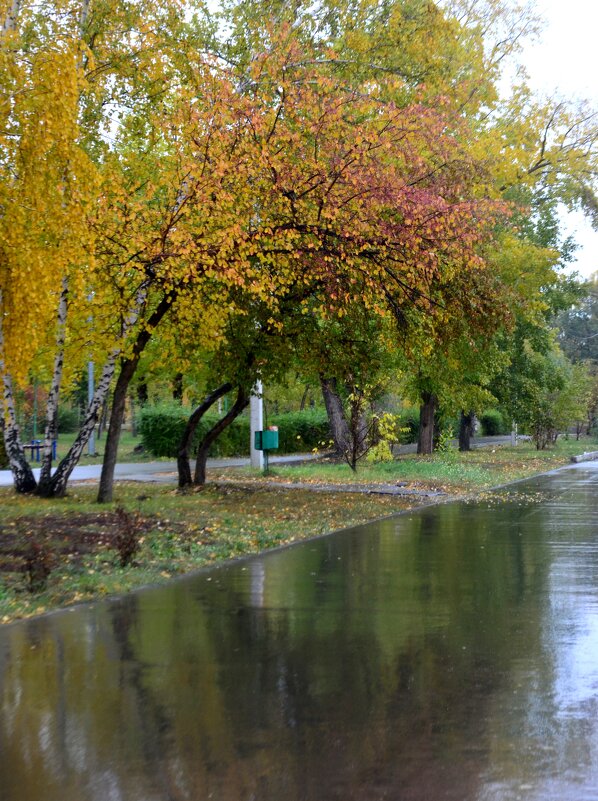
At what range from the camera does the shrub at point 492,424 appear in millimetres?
72688

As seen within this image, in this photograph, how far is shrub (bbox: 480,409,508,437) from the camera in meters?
72.7

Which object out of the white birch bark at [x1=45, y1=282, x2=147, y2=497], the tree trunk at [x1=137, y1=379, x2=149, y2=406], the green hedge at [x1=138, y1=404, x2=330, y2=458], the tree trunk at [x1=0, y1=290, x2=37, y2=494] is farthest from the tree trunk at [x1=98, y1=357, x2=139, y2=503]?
the tree trunk at [x1=137, y1=379, x2=149, y2=406]

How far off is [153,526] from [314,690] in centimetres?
826

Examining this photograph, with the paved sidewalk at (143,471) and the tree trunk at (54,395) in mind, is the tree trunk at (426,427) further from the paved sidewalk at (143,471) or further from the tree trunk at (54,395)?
the tree trunk at (54,395)

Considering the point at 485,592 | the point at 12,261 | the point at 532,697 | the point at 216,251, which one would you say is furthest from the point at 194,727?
the point at 216,251

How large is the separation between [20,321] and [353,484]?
12460mm

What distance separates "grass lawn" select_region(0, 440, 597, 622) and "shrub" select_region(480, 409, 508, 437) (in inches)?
1837

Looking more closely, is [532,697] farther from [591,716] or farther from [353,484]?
[353,484]

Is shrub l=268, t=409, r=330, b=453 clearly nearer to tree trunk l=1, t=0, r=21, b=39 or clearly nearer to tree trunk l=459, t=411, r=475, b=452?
tree trunk l=459, t=411, r=475, b=452

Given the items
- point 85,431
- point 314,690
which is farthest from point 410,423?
point 314,690

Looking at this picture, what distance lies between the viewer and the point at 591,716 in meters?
5.39

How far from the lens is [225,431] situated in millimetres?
37969

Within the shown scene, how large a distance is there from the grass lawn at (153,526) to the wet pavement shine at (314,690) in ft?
2.39

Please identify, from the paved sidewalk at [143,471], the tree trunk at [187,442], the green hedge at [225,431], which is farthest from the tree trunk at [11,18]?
the green hedge at [225,431]
